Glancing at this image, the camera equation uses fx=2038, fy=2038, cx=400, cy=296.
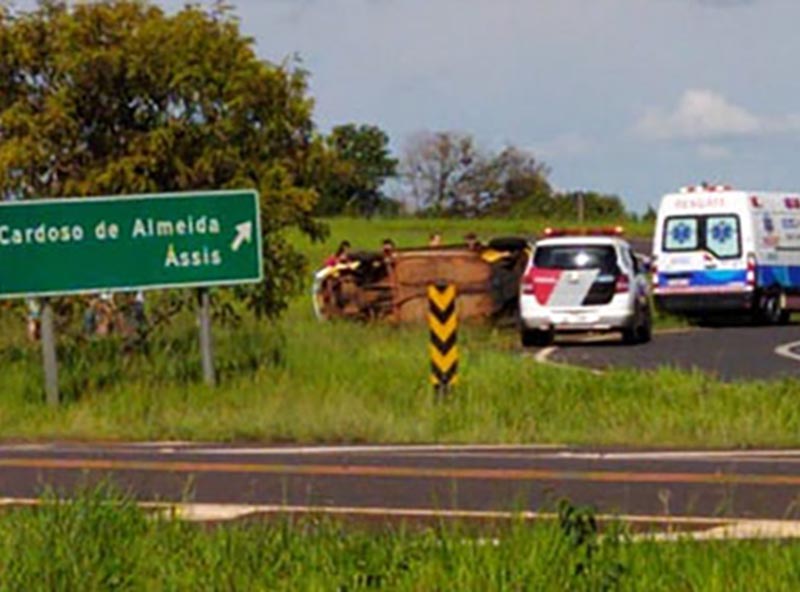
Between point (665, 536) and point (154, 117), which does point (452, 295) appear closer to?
point (154, 117)

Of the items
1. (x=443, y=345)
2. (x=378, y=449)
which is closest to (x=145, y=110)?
(x=443, y=345)

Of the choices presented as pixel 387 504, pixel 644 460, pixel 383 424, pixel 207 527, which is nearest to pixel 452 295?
pixel 383 424

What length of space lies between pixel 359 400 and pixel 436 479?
6357 mm

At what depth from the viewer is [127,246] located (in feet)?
69.8

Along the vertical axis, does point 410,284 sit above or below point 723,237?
below

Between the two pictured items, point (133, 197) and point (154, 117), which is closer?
point (133, 197)

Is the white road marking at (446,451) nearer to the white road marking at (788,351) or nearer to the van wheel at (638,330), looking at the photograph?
the white road marking at (788,351)

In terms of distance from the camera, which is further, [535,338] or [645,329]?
[645,329]

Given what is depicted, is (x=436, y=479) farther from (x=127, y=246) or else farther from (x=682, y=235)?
(x=682, y=235)

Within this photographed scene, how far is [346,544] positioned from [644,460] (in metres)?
6.45

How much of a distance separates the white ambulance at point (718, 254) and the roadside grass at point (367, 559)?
3020 cm

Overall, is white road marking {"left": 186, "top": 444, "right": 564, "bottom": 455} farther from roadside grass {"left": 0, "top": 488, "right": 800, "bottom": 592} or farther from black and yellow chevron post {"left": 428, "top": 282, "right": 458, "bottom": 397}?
roadside grass {"left": 0, "top": 488, "right": 800, "bottom": 592}

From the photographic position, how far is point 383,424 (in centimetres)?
1866

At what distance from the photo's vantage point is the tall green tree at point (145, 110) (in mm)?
24844
